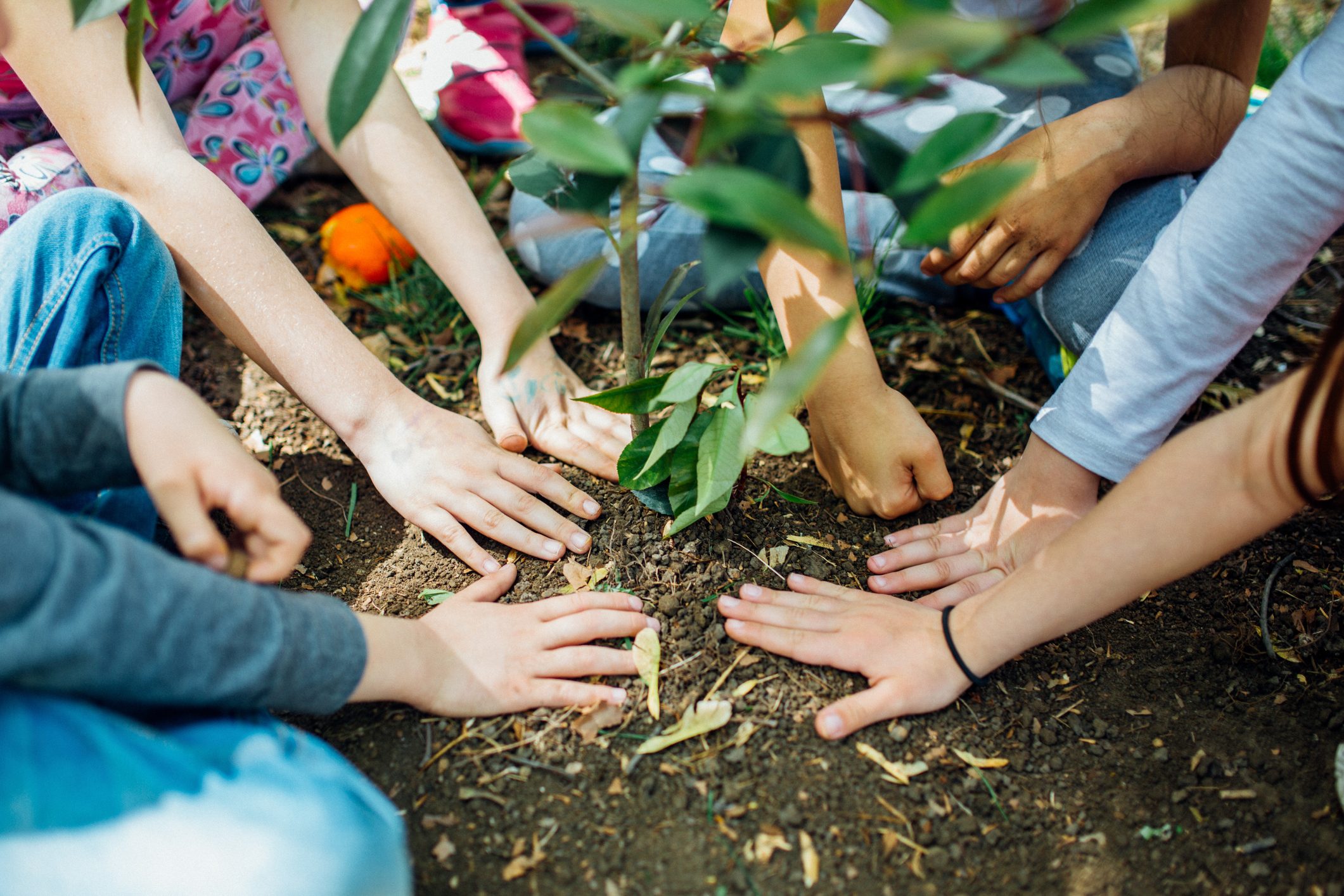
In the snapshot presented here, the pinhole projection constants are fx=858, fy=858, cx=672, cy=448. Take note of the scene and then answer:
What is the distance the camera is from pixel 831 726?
95 centimetres

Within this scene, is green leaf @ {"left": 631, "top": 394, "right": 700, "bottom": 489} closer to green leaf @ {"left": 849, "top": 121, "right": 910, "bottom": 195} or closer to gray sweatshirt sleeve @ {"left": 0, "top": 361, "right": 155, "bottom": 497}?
green leaf @ {"left": 849, "top": 121, "right": 910, "bottom": 195}

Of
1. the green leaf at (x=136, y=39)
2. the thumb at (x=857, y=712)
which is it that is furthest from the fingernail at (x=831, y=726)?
the green leaf at (x=136, y=39)

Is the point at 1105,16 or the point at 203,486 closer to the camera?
the point at 1105,16

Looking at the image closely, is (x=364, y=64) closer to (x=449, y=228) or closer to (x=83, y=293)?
(x=83, y=293)

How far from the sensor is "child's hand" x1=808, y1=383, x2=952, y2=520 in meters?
1.18

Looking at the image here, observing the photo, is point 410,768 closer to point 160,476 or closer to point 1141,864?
point 160,476

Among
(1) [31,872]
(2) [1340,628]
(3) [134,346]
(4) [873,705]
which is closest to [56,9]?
(3) [134,346]

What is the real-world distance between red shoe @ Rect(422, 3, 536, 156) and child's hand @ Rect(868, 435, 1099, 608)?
A: 1185mm

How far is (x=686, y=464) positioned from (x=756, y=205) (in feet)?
1.74

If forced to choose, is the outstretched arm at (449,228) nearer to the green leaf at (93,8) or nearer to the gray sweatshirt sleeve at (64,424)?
the gray sweatshirt sleeve at (64,424)

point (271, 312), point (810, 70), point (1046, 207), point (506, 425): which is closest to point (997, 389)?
point (1046, 207)

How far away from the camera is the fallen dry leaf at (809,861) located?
87cm

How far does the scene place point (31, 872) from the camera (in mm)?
677

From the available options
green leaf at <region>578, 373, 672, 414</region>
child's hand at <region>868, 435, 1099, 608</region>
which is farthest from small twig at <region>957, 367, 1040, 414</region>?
green leaf at <region>578, 373, 672, 414</region>
